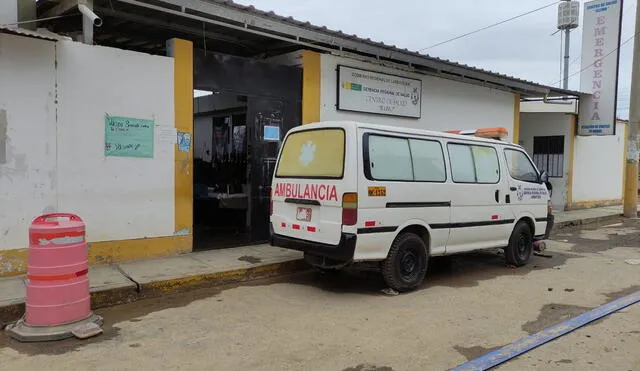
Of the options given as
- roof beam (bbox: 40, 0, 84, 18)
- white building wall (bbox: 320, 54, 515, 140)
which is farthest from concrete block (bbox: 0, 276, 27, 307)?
white building wall (bbox: 320, 54, 515, 140)

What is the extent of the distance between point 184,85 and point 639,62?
12984 millimetres

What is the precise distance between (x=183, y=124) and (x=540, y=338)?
5.41 meters

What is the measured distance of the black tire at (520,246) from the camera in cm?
760

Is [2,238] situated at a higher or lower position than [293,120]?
lower

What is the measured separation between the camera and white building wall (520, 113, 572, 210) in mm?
14836

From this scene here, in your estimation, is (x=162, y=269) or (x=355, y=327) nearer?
(x=355, y=327)

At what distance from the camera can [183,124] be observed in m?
7.28

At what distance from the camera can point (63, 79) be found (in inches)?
242

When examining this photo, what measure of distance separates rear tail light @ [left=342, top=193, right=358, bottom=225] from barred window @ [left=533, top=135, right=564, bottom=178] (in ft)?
38.2

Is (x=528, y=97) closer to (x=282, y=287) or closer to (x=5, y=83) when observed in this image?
(x=282, y=287)

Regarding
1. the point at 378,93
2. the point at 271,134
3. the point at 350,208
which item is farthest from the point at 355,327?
the point at 378,93

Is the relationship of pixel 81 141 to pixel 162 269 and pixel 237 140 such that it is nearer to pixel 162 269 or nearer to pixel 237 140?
pixel 162 269

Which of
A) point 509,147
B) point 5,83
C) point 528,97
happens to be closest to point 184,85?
point 5,83

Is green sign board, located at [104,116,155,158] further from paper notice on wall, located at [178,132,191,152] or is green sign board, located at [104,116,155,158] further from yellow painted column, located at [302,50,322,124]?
yellow painted column, located at [302,50,322,124]
